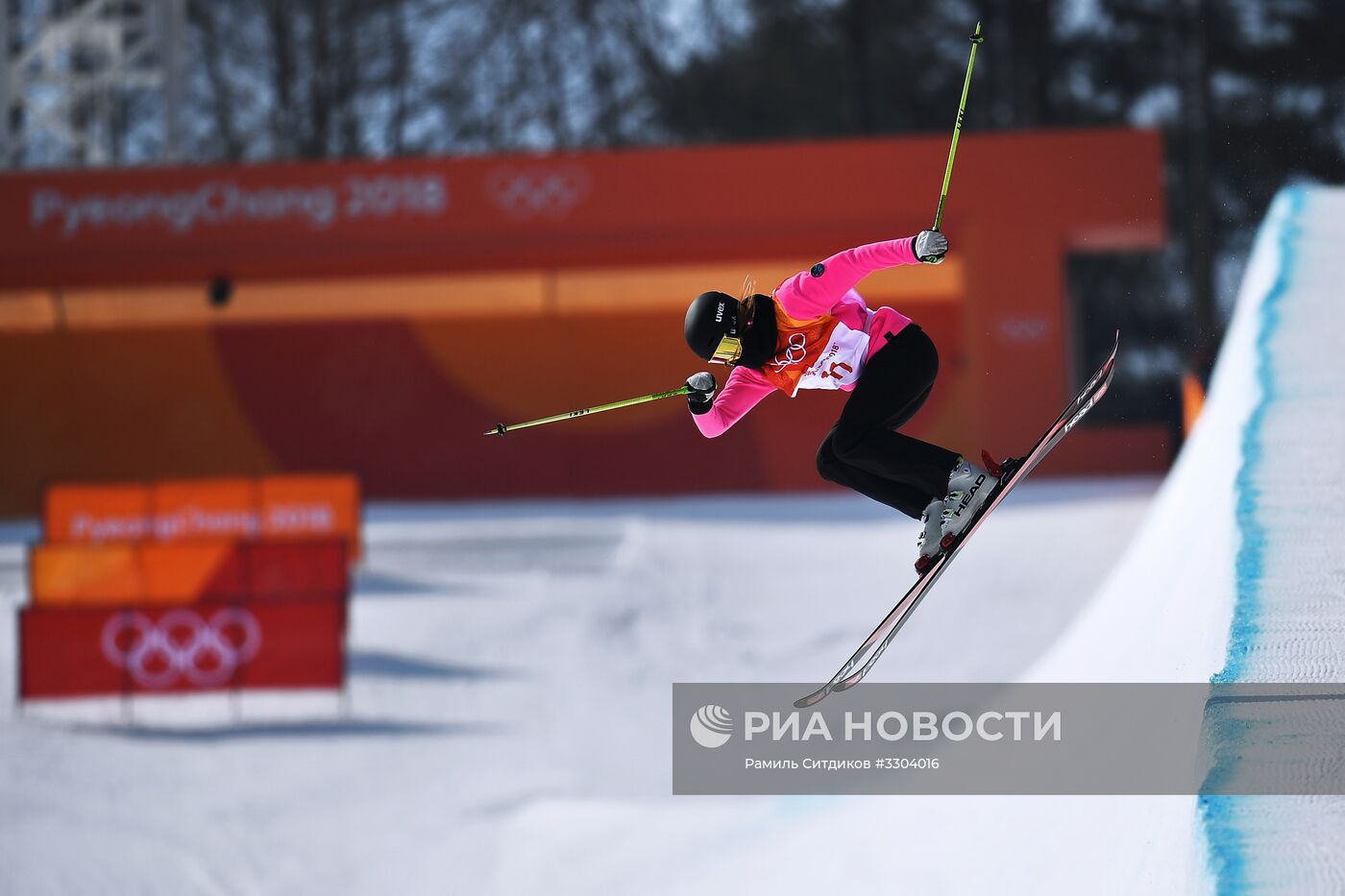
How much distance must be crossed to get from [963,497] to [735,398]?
746mm

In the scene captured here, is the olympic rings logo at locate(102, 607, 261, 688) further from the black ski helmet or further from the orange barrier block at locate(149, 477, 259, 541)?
the black ski helmet

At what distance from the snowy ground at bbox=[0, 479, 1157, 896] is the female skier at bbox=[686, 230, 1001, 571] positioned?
1437 mm

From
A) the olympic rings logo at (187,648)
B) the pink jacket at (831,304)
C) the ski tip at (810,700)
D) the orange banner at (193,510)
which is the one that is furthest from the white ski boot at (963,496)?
the orange banner at (193,510)

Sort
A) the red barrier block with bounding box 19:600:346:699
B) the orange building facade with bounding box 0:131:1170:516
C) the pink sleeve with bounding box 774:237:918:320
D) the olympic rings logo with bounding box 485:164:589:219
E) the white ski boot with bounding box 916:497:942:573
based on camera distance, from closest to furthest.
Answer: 1. the pink sleeve with bounding box 774:237:918:320
2. the white ski boot with bounding box 916:497:942:573
3. the red barrier block with bounding box 19:600:346:699
4. the orange building facade with bounding box 0:131:1170:516
5. the olympic rings logo with bounding box 485:164:589:219

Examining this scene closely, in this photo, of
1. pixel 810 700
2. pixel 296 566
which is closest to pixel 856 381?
pixel 810 700

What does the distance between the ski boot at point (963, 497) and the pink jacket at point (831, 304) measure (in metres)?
0.42

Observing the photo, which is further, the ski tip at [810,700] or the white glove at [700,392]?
the ski tip at [810,700]

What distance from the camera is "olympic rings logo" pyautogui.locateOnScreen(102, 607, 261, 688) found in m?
9.81

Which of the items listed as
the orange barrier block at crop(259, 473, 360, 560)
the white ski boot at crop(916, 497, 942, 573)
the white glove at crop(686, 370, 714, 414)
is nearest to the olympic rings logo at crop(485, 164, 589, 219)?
the orange barrier block at crop(259, 473, 360, 560)

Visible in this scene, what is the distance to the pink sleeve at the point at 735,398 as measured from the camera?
4.42 metres

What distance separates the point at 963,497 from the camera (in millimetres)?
4371

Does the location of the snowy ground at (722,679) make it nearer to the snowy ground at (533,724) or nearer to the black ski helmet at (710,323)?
the snowy ground at (533,724)

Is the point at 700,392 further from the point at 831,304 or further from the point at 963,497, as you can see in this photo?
the point at 963,497

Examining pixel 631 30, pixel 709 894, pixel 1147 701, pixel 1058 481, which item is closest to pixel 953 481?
pixel 1147 701
